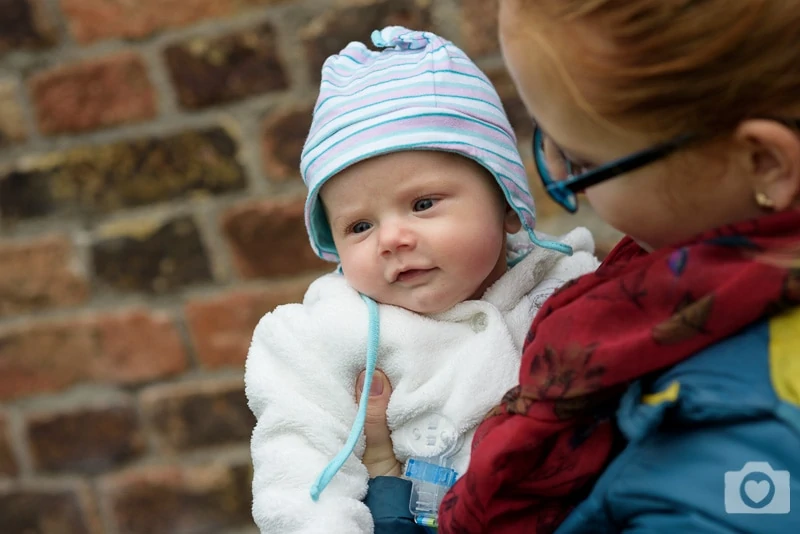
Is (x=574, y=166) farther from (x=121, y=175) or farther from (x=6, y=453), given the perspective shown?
(x=6, y=453)

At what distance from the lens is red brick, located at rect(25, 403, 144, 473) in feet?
5.89

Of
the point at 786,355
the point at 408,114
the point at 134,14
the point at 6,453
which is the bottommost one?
the point at 6,453

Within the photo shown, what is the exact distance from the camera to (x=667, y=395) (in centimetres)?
65

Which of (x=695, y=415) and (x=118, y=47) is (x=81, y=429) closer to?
(x=118, y=47)

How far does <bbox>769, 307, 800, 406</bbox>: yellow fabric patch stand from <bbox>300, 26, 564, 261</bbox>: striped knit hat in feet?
1.36

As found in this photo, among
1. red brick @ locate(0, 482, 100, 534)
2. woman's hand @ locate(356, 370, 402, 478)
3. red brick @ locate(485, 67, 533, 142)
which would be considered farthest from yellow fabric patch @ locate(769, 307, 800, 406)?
red brick @ locate(0, 482, 100, 534)

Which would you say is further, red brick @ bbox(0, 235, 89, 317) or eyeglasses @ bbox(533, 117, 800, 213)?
red brick @ bbox(0, 235, 89, 317)

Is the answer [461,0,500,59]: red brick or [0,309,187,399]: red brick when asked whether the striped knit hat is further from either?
[0,309,187,399]: red brick

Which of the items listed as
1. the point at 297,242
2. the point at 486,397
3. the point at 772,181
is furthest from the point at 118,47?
the point at 772,181

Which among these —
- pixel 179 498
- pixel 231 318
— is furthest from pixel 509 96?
pixel 179 498

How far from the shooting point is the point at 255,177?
160 centimetres

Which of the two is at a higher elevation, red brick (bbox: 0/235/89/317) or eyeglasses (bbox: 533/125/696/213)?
eyeglasses (bbox: 533/125/696/213)

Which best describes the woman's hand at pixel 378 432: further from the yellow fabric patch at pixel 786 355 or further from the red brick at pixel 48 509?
the red brick at pixel 48 509
